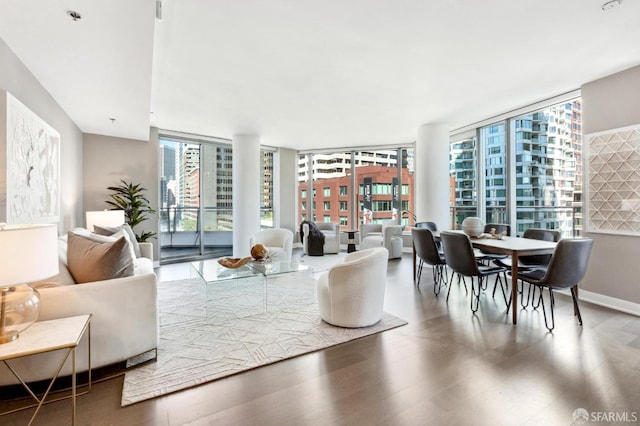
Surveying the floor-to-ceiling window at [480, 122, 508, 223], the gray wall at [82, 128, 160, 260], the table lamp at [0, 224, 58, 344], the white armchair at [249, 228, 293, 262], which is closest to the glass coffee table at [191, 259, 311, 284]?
the white armchair at [249, 228, 293, 262]

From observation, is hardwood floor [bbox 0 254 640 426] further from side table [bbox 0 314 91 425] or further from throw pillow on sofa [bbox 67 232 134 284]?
throw pillow on sofa [bbox 67 232 134 284]

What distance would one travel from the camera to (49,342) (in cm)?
148

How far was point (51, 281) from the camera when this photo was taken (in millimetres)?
1987

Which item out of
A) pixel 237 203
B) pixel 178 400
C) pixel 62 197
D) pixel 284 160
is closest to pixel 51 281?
pixel 178 400

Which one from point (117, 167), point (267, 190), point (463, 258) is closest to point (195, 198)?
point (117, 167)

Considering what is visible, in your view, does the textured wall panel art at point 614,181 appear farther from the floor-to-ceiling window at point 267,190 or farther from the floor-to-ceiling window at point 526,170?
the floor-to-ceiling window at point 267,190

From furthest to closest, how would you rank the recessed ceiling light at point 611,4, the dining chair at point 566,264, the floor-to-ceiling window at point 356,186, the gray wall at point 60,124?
the floor-to-ceiling window at point 356,186
the dining chair at point 566,264
the gray wall at point 60,124
the recessed ceiling light at point 611,4

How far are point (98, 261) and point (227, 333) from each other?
1224mm

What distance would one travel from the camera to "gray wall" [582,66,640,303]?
328 cm

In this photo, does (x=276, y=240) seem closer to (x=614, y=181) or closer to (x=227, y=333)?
(x=227, y=333)

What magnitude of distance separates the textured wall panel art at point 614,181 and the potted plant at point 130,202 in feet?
21.8

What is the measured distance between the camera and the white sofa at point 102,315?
1804mm

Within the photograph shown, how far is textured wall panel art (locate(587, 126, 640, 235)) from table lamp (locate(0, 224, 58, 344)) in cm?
524

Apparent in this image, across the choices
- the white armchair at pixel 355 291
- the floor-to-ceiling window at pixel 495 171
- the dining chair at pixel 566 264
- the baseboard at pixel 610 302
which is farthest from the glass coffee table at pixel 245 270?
the floor-to-ceiling window at pixel 495 171
